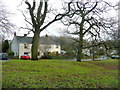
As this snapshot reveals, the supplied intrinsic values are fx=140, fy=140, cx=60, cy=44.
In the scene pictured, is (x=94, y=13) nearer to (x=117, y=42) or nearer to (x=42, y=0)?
(x=117, y=42)

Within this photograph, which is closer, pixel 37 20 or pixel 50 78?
pixel 50 78

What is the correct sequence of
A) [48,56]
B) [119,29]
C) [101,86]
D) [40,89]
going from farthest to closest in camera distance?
[48,56]
[119,29]
[101,86]
[40,89]

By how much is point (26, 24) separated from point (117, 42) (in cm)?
1304

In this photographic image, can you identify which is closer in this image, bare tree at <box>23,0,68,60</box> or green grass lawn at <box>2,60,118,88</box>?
green grass lawn at <box>2,60,118,88</box>

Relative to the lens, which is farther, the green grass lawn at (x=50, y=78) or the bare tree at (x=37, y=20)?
the bare tree at (x=37, y=20)

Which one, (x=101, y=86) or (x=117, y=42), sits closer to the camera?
(x=101, y=86)

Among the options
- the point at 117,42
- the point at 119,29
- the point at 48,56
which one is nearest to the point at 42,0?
the point at 119,29

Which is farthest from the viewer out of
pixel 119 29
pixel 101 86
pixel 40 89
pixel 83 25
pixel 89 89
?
pixel 83 25

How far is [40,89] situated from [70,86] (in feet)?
5.06

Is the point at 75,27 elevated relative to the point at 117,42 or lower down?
elevated

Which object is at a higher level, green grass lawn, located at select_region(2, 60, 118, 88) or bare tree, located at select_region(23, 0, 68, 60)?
bare tree, located at select_region(23, 0, 68, 60)

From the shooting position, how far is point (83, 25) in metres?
23.6

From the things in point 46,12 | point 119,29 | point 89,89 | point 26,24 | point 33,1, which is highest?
point 33,1

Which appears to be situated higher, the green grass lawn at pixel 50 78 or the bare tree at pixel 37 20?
the bare tree at pixel 37 20
